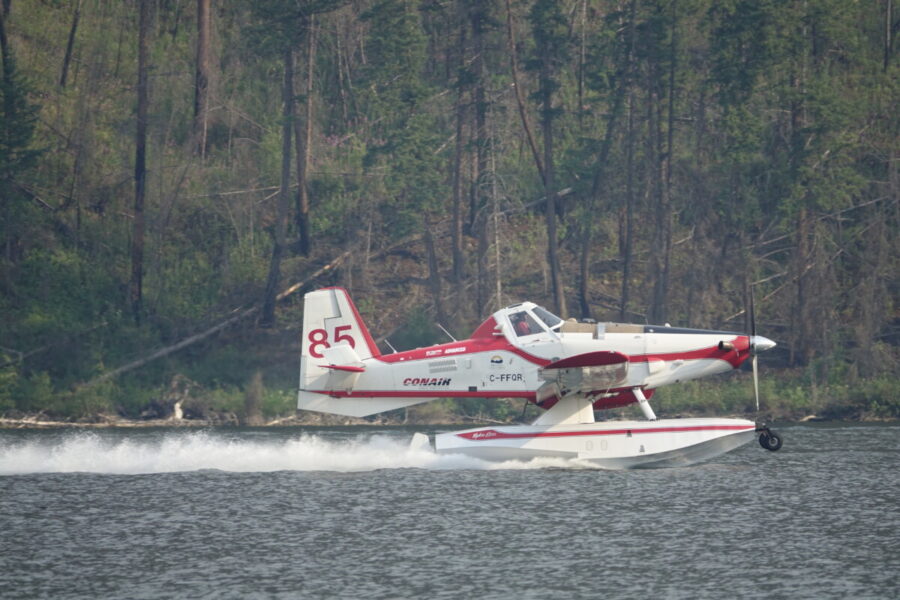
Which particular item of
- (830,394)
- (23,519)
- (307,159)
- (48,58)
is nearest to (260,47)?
(307,159)

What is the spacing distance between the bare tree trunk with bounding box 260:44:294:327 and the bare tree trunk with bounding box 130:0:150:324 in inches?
164

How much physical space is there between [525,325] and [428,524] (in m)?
5.34

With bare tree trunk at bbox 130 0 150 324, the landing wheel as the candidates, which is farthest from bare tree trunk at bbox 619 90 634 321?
the landing wheel

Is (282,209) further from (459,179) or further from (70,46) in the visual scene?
(70,46)

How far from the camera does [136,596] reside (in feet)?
44.6

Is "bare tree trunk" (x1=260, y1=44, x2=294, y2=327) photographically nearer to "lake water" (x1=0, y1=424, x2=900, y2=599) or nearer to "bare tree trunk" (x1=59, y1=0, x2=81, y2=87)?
"bare tree trunk" (x1=59, y1=0, x2=81, y2=87)

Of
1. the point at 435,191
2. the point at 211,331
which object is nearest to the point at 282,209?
the point at 211,331

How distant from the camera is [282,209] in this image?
40.9 meters

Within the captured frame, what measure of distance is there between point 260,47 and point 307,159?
15.7ft

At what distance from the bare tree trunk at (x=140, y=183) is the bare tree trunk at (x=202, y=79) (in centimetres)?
257

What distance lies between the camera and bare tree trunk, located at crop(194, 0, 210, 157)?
4381 centimetres

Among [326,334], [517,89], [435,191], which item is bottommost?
[326,334]

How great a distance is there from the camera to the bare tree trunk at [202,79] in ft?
144

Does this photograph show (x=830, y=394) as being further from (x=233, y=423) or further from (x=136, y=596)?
(x=136, y=596)
